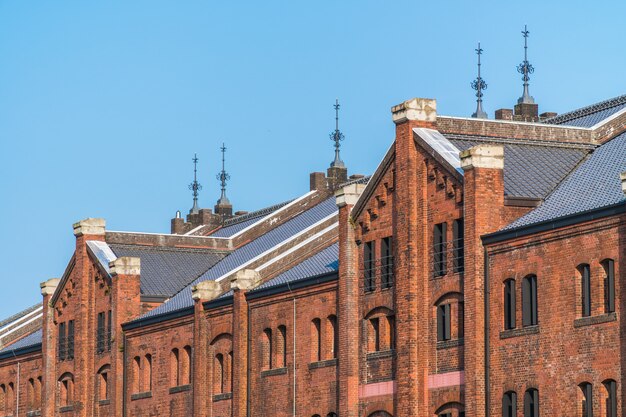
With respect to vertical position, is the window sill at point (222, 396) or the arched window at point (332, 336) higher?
the arched window at point (332, 336)

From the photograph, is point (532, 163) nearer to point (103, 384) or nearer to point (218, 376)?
point (218, 376)

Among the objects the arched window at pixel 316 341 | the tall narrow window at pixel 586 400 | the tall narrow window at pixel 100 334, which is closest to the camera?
the tall narrow window at pixel 586 400

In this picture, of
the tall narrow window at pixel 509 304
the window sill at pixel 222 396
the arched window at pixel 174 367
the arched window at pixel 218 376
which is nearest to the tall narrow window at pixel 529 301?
the tall narrow window at pixel 509 304

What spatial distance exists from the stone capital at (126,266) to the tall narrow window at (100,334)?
137 inches

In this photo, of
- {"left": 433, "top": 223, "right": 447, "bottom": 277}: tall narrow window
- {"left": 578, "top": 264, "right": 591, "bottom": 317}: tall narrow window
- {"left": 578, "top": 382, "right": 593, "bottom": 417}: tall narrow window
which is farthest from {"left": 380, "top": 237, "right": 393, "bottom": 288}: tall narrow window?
{"left": 578, "top": 382, "right": 593, "bottom": 417}: tall narrow window

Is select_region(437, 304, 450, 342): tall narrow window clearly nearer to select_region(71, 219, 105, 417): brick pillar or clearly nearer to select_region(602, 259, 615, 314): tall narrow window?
select_region(602, 259, 615, 314): tall narrow window

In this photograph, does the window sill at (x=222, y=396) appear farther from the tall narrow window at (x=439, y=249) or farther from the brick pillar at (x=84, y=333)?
the tall narrow window at (x=439, y=249)

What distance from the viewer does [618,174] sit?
5834 centimetres

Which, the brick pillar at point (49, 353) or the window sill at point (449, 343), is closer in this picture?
the window sill at point (449, 343)

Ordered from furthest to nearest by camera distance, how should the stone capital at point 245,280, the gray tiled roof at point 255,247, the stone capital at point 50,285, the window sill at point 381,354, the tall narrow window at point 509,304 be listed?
the stone capital at point 50,285, the gray tiled roof at point 255,247, the stone capital at point 245,280, the window sill at point 381,354, the tall narrow window at point 509,304

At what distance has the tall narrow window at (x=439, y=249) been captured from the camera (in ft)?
199

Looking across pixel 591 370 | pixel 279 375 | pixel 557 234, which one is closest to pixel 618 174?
pixel 557 234

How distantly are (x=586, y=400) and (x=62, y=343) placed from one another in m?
41.6

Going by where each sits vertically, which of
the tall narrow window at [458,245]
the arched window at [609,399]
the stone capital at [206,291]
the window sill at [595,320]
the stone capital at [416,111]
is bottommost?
the arched window at [609,399]
